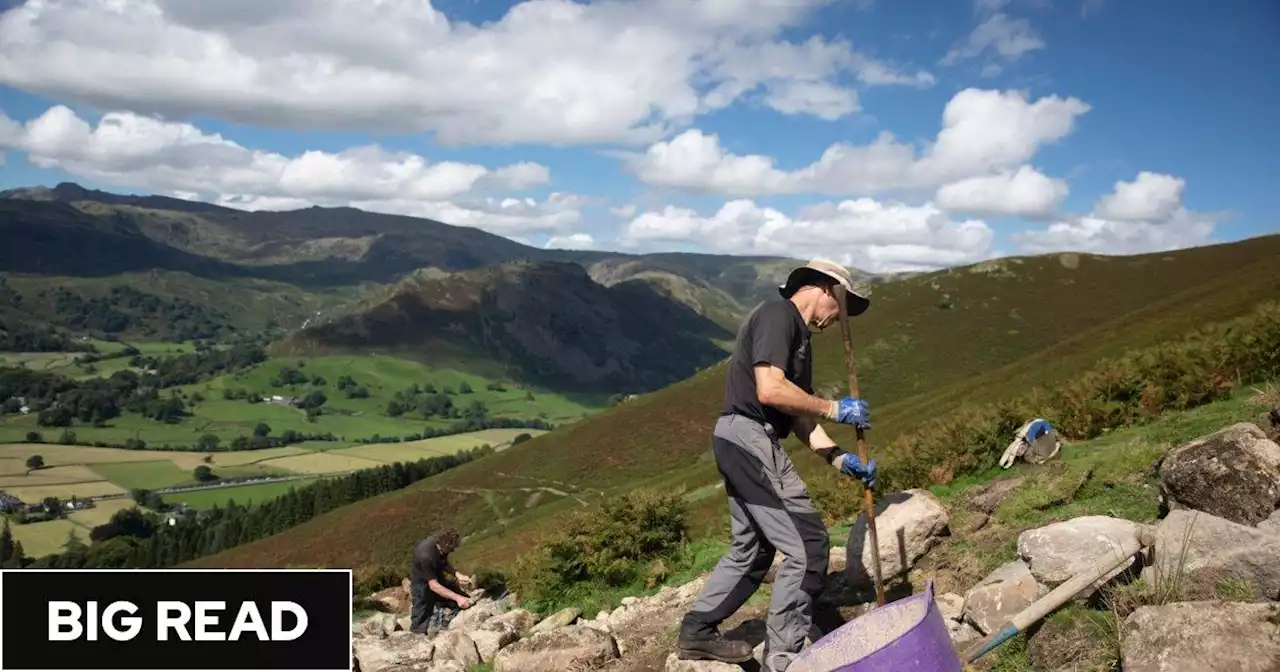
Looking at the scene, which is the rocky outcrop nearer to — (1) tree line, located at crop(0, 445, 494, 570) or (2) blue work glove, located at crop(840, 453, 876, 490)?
(2) blue work glove, located at crop(840, 453, 876, 490)

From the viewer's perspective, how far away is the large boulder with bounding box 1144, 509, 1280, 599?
5.69 m

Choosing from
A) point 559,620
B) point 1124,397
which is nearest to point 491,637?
point 559,620

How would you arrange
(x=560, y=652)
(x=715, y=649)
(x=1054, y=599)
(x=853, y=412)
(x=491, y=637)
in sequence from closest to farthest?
(x=1054, y=599)
(x=853, y=412)
(x=715, y=649)
(x=560, y=652)
(x=491, y=637)

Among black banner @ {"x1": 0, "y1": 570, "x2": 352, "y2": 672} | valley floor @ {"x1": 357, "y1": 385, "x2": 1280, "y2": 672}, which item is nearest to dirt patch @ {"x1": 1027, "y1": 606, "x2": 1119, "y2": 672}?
valley floor @ {"x1": 357, "y1": 385, "x2": 1280, "y2": 672}

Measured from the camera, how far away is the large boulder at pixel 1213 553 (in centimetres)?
569

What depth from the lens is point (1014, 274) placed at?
107m

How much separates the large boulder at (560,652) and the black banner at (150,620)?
78.8 inches

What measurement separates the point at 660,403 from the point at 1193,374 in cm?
7312

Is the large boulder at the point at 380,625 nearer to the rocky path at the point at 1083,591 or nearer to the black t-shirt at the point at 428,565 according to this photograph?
the black t-shirt at the point at 428,565

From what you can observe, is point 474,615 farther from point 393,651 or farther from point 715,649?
point 715,649

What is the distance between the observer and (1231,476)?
7.23 metres

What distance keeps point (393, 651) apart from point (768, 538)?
8009 millimetres

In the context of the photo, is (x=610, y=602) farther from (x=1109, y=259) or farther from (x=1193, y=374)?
(x=1109, y=259)

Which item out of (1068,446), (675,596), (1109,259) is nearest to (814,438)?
(675,596)
